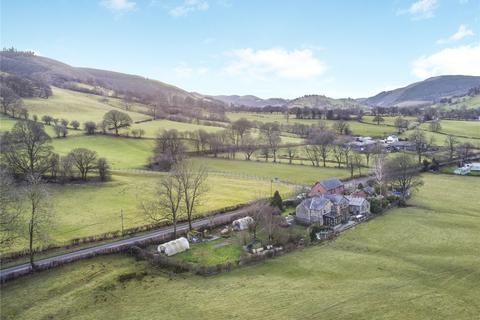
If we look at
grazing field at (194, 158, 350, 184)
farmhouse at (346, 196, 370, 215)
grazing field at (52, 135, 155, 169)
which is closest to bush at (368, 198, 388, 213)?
farmhouse at (346, 196, 370, 215)

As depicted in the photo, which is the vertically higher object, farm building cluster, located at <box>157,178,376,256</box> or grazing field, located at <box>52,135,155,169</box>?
grazing field, located at <box>52,135,155,169</box>

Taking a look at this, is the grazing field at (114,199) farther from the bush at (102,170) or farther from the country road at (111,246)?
the country road at (111,246)

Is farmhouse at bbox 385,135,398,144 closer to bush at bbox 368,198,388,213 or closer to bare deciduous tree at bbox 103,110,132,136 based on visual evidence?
bush at bbox 368,198,388,213

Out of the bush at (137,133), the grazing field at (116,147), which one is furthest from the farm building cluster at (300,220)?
the bush at (137,133)

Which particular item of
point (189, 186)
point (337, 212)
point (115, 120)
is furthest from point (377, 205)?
point (115, 120)

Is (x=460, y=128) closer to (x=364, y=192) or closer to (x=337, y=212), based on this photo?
(x=364, y=192)
